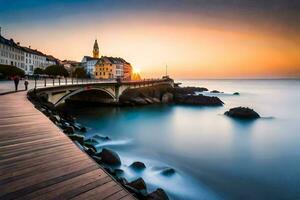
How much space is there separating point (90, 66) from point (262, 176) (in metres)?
125

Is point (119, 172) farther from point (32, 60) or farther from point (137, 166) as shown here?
point (32, 60)

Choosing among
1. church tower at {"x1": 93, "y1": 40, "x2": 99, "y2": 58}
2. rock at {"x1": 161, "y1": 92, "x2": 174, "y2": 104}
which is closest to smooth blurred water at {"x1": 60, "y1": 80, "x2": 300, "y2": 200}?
rock at {"x1": 161, "y1": 92, "x2": 174, "y2": 104}

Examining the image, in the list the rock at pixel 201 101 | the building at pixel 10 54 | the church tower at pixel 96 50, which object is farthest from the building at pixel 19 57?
the rock at pixel 201 101

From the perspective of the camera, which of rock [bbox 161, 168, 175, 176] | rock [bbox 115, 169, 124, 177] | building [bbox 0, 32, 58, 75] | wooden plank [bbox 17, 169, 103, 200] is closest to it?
wooden plank [bbox 17, 169, 103, 200]

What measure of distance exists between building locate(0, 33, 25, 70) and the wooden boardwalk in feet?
256

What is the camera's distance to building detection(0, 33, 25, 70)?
236 feet

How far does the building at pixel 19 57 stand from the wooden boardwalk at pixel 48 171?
256 ft

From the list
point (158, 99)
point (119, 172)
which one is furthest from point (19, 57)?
point (119, 172)

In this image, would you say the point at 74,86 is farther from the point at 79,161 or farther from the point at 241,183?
the point at 79,161

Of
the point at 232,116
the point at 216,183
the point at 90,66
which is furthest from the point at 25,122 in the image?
the point at 90,66

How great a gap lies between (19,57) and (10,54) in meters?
7.20

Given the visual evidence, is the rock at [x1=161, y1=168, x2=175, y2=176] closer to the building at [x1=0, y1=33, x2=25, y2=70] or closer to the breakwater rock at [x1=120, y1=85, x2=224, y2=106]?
the breakwater rock at [x1=120, y1=85, x2=224, y2=106]

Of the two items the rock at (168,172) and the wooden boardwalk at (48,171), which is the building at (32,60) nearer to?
the rock at (168,172)

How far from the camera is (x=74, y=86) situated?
28.1 m
